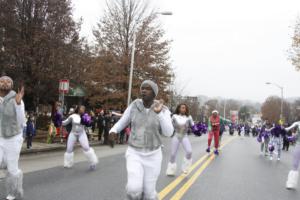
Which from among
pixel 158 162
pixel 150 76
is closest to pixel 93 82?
pixel 150 76

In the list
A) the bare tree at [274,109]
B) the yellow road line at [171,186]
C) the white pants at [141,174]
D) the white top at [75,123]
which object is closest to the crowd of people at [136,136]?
the white pants at [141,174]

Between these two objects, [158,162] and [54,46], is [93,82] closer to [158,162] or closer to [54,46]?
[54,46]

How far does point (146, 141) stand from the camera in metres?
5.68

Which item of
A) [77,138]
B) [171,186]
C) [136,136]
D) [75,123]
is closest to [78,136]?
[77,138]

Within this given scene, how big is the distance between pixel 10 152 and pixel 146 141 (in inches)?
104

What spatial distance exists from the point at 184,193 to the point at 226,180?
2.50 m

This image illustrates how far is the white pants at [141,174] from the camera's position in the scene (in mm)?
5473

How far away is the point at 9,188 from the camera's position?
7.29 m

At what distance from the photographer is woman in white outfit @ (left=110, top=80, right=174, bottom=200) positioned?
557cm

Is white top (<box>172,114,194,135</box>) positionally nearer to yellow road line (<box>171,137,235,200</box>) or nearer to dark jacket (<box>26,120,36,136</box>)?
yellow road line (<box>171,137,235,200</box>)

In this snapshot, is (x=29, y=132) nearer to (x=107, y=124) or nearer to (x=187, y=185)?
(x=107, y=124)

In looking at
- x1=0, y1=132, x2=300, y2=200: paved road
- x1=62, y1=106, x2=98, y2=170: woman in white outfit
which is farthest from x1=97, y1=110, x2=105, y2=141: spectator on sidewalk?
x1=62, y1=106, x2=98, y2=170: woman in white outfit

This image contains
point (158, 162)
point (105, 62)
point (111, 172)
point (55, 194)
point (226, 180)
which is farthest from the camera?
point (105, 62)

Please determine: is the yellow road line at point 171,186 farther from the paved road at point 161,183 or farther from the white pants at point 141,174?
the white pants at point 141,174
